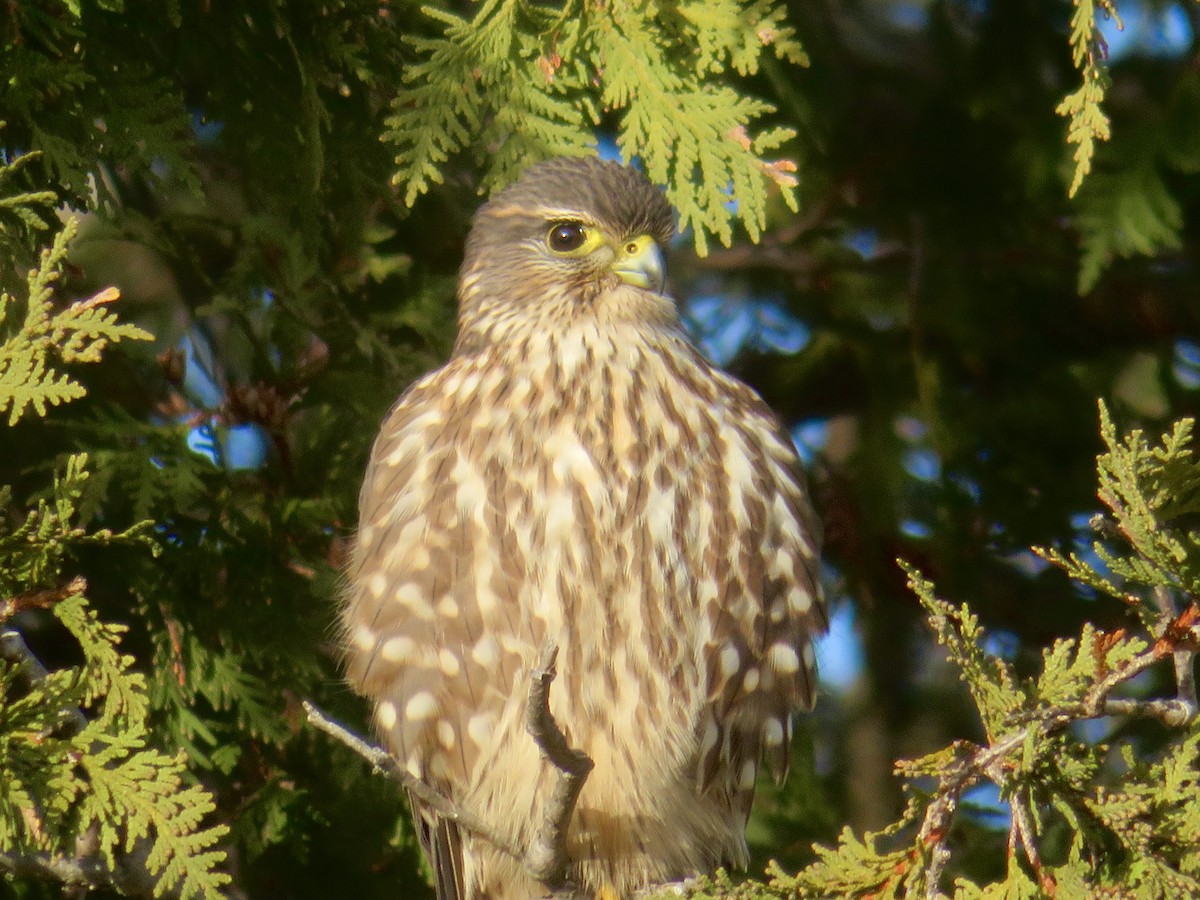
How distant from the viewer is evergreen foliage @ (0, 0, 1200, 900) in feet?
7.80

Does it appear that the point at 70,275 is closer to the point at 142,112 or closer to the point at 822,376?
the point at 142,112

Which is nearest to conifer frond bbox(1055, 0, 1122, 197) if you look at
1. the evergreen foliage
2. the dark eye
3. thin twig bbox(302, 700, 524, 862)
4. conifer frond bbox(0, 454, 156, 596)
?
the evergreen foliage

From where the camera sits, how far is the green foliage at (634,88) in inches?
115

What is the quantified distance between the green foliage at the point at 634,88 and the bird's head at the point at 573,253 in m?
0.37

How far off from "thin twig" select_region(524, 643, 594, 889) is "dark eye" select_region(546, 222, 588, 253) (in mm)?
1239

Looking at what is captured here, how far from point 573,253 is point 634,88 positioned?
60cm

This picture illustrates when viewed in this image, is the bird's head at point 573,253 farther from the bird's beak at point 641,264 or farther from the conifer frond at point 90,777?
the conifer frond at point 90,777

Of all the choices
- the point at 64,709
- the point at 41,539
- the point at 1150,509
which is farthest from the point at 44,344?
the point at 1150,509

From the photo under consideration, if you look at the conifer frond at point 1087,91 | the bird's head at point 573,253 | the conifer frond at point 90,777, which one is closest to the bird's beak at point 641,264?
the bird's head at point 573,253

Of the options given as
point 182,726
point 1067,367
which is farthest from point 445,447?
point 1067,367

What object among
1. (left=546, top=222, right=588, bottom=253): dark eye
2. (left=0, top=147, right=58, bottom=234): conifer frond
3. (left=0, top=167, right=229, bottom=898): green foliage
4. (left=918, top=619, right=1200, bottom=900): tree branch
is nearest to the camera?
(left=918, top=619, right=1200, bottom=900): tree branch

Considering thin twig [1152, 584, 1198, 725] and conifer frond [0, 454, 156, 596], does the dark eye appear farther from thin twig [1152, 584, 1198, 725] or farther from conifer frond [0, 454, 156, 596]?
thin twig [1152, 584, 1198, 725]

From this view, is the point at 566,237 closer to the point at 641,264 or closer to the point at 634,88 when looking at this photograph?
the point at 641,264

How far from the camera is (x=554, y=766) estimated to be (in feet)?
8.08
